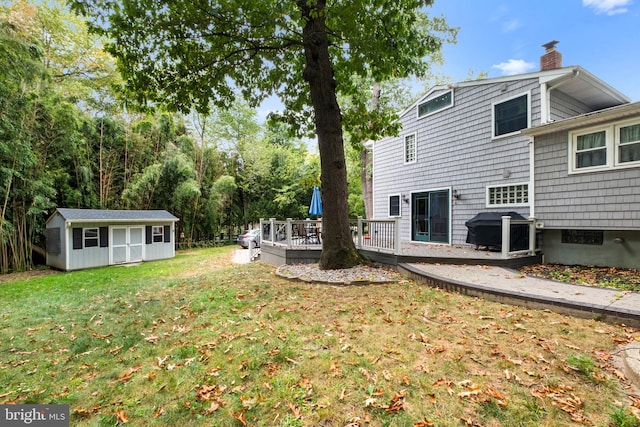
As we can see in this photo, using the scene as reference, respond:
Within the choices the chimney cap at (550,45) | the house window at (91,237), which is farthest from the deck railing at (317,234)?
the house window at (91,237)

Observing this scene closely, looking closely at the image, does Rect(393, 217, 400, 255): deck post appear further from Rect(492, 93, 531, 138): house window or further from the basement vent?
Rect(492, 93, 531, 138): house window

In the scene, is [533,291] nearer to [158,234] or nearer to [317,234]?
[317,234]

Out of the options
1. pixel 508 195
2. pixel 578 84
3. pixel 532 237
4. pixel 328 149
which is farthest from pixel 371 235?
pixel 578 84

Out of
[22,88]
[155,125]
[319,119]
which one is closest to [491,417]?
[319,119]

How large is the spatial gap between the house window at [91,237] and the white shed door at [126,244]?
58 cm

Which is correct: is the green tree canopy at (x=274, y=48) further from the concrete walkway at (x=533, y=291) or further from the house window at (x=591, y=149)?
the house window at (x=591, y=149)

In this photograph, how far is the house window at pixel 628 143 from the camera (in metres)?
5.86

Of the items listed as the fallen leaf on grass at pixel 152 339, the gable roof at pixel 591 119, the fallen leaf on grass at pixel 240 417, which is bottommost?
the fallen leaf on grass at pixel 152 339

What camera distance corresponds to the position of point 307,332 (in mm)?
3465

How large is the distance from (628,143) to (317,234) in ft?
25.4

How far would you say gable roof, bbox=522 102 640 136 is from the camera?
5.76 meters

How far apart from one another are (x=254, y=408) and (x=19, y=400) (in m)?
2.19

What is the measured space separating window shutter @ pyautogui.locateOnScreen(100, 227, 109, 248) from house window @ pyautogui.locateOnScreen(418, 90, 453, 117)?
14.3m

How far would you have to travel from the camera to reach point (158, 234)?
14.3 meters
